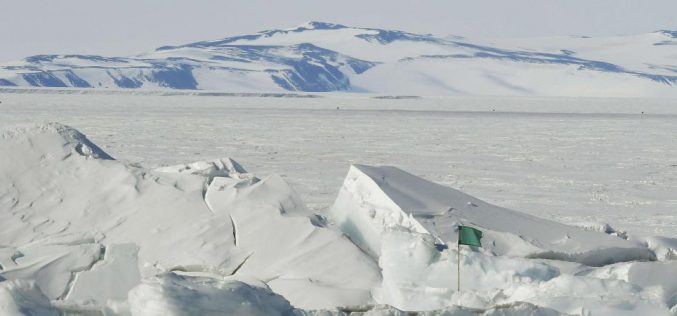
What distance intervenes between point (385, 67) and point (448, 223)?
147 metres

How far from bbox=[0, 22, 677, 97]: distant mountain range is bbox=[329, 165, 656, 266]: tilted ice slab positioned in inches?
4154

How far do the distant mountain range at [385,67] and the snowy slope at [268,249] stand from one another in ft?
345

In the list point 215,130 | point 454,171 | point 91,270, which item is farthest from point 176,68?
point 91,270

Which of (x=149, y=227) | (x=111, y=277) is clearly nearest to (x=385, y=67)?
(x=149, y=227)

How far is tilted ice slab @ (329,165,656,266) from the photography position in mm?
5445

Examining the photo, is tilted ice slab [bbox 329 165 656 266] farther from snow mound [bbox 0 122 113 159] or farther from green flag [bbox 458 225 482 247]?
snow mound [bbox 0 122 113 159]

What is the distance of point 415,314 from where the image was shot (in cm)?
385

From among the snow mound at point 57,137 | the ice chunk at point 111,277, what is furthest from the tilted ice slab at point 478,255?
the snow mound at point 57,137

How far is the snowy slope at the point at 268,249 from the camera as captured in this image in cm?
385

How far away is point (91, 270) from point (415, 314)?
6.17 feet

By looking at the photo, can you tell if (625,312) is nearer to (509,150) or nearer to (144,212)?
(144,212)

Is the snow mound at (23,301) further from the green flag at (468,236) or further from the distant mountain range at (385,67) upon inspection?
the distant mountain range at (385,67)

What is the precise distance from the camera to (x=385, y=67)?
15250cm

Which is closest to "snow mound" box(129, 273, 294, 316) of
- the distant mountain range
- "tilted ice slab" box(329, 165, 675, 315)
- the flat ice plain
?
"tilted ice slab" box(329, 165, 675, 315)
